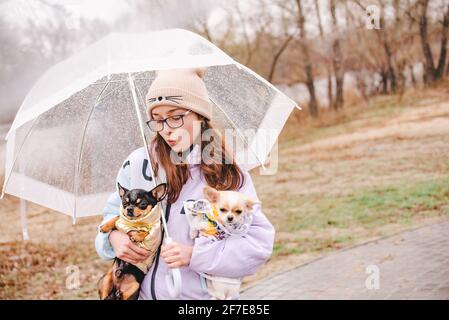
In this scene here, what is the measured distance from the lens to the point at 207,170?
2072 millimetres

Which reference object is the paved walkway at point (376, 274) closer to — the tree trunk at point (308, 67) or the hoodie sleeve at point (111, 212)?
the hoodie sleeve at point (111, 212)

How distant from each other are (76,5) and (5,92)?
5.29 feet

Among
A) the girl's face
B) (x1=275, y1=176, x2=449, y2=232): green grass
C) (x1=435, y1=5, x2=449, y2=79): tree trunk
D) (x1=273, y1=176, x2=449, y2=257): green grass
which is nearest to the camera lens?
the girl's face

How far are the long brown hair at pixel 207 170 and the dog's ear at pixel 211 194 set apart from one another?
0.23ft

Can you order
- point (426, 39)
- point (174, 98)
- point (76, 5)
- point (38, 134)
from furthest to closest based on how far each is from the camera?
1. point (426, 39)
2. point (76, 5)
3. point (38, 134)
4. point (174, 98)

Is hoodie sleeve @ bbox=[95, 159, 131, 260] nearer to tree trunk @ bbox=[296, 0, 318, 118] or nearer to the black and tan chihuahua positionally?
the black and tan chihuahua

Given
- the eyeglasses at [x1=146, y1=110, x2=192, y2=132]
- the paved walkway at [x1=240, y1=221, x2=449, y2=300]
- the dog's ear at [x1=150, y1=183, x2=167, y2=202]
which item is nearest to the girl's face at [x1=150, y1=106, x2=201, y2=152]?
the eyeglasses at [x1=146, y1=110, x2=192, y2=132]

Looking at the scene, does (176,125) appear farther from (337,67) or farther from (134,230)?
(337,67)

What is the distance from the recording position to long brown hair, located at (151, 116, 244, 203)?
2.04 metres

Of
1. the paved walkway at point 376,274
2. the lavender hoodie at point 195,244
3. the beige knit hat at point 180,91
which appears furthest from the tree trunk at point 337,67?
the lavender hoodie at point 195,244

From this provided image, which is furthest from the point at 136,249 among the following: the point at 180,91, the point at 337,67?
the point at 337,67
